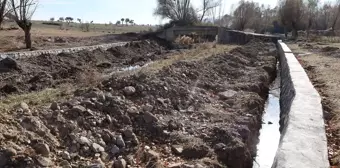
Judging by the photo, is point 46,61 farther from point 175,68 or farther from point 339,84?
point 339,84

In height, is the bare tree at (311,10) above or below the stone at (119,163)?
above

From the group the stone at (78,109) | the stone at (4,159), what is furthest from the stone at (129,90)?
the stone at (4,159)

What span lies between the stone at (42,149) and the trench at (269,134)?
11.1 ft

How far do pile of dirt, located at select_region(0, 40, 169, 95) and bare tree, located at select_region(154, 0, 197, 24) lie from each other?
37.5 meters

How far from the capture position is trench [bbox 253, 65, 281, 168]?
22.2 ft

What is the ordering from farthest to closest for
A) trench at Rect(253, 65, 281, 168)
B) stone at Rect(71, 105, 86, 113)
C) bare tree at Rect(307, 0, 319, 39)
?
bare tree at Rect(307, 0, 319, 39) < trench at Rect(253, 65, 281, 168) < stone at Rect(71, 105, 86, 113)

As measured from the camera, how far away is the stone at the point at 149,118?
6.90 m

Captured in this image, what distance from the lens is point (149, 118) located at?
6957 millimetres

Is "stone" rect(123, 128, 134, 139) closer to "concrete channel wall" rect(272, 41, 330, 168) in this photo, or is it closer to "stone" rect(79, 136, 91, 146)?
"stone" rect(79, 136, 91, 146)

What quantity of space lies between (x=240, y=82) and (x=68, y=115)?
7.86 metres

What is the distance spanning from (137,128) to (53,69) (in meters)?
11.3

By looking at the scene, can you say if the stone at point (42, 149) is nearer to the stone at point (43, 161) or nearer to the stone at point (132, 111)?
the stone at point (43, 161)

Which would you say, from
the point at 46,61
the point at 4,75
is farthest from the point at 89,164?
the point at 46,61

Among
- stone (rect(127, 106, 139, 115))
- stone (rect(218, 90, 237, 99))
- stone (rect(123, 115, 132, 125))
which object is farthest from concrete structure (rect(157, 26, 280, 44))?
stone (rect(123, 115, 132, 125))
